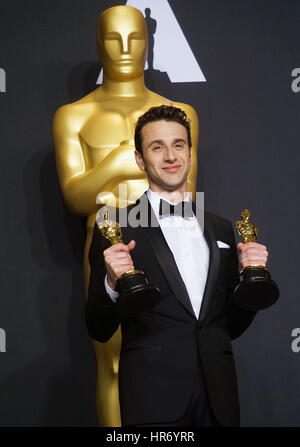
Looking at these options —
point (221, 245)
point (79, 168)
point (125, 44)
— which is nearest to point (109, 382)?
point (79, 168)

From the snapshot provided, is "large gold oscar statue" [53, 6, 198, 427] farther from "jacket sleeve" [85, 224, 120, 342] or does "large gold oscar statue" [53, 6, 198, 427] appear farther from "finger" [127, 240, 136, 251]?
"finger" [127, 240, 136, 251]

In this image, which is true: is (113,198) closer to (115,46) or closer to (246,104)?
(115,46)

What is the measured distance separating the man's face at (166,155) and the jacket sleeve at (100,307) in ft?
0.76

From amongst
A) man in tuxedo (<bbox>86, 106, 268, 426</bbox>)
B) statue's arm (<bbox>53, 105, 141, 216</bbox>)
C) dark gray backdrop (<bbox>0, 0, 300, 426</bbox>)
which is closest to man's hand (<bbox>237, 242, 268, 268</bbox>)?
man in tuxedo (<bbox>86, 106, 268, 426</bbox>)

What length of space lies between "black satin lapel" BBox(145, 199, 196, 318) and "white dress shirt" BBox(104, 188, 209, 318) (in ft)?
0.13

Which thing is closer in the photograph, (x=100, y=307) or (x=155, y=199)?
(x=100, y=307)

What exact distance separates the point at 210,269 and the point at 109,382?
115cm

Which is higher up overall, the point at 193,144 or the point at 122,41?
the point at 122,41

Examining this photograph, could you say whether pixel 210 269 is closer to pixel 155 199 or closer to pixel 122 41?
pixel 155 199

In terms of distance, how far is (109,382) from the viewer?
2744 mm

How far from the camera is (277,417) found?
3.31 metres

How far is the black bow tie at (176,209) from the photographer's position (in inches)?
72.3
